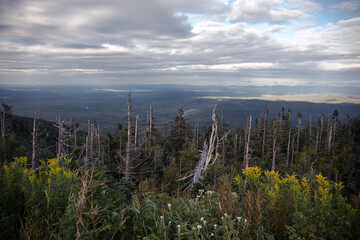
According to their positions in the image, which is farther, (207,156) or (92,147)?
(92,147)

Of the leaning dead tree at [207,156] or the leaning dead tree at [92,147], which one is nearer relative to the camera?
the leaning dead tree at [207,156]

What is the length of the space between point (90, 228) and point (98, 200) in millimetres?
461

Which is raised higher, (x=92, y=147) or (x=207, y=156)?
(x=207, y=156)

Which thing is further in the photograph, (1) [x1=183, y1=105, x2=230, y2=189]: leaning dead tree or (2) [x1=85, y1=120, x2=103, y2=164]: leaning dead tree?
(2) [x1=85, y1=120, x2=103, y2=164]: leaning dead tree

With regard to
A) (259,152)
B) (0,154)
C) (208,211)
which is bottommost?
(259,152)

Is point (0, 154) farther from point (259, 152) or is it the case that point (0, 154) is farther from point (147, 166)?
point (259, 152)

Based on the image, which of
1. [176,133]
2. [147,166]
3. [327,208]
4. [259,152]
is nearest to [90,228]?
[327,208]

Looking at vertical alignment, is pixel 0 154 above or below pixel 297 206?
below

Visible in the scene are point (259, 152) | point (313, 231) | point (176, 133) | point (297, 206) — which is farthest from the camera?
point (259, 152)

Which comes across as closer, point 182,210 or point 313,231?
point 313,231

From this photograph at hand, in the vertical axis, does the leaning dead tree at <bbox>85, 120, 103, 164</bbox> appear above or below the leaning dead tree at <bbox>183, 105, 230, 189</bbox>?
below

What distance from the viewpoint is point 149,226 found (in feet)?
9.73

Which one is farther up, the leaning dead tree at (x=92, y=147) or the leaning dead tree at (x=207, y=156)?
Result: the leaning dead tree at (x=207, y=156)

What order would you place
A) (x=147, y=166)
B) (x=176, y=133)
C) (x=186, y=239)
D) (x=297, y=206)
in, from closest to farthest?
(x=186, y=239)
(x=297, y=206)
(x=147, y=166)
(x=176, y=133)
